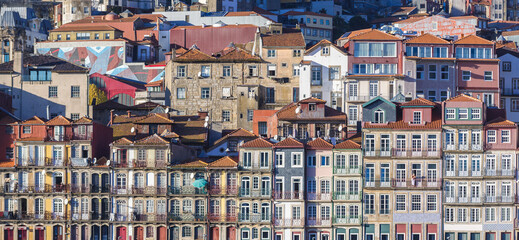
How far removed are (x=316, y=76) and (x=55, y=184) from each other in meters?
24.6

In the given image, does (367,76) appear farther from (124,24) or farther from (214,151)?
(124,24)

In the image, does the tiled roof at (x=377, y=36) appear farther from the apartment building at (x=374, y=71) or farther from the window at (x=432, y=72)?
the window at (x=432, y=72)

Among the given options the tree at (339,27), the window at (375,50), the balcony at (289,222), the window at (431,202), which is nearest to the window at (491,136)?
the window at (431,202)

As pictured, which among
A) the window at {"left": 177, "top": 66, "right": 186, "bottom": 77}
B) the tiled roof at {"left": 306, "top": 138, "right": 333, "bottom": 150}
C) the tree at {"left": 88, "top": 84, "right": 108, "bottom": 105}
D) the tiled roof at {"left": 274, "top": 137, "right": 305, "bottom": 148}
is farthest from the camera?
the tree at {"left": 88, "top": 84, "right": 108, "bottom": 105}

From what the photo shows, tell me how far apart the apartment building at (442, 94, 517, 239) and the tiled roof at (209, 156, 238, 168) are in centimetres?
1434

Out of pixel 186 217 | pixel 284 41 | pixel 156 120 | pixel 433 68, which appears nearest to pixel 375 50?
pixel 433 68

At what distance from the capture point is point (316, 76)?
10150cm

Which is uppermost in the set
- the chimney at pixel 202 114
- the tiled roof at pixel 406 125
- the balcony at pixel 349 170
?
the tiled roof at pixel 406 125

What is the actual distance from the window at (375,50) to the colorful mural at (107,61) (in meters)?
25.0

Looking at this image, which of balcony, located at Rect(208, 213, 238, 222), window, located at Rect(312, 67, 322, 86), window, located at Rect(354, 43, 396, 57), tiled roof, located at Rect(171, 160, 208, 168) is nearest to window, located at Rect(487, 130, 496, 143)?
window, located at Rect(354, 43, 396, 57)

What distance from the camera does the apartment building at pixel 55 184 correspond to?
86938 millimetres

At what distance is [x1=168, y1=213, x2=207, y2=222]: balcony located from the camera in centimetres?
8588

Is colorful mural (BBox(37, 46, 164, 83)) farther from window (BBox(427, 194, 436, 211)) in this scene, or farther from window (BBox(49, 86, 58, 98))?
window (BBox(427, 194, 436, 211))

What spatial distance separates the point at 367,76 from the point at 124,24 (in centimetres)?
4238
